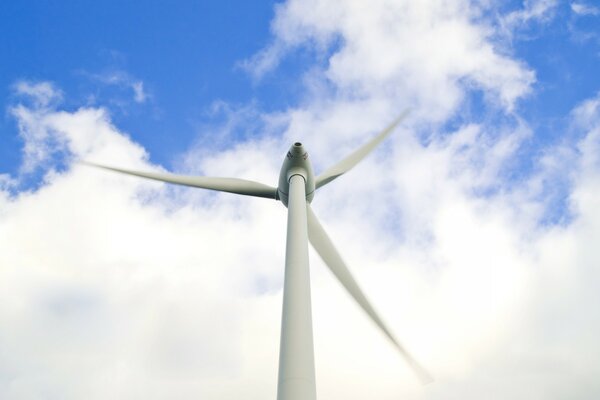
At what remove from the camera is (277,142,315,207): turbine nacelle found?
16938mm

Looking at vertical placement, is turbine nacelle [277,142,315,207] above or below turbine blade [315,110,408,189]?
below

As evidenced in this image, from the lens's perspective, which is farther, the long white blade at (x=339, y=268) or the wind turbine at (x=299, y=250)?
the long white blade at (x=339, y=268)

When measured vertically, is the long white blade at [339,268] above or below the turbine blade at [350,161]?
below

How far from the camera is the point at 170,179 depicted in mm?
19188

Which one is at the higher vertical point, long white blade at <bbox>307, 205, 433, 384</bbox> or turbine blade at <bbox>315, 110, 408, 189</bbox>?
Answer: turbine blade at <bbox>315, 110, 408, 189</bbox>

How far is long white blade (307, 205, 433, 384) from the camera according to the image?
16375 mm

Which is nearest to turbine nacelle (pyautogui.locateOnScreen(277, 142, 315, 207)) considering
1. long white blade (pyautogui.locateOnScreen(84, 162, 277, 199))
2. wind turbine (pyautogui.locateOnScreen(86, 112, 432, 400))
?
wind turbine (pyautogui.locateOnScreen(86, 112, 432, 400))

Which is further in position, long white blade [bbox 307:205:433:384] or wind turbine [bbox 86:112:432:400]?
long white blade [bbox 307:205:433:384]

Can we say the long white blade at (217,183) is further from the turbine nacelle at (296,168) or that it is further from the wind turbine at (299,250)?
the turbine nacelle at (296,168)

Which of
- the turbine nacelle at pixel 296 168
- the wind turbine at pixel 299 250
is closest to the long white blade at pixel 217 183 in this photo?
the wind turbine at pixel 299 250

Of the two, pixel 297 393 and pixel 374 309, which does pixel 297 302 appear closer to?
pixel 297 393

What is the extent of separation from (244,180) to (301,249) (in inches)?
241

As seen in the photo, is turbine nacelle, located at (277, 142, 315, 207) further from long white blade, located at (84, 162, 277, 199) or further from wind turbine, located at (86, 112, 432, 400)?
long white blade, located at (84, 162, 277, 199)

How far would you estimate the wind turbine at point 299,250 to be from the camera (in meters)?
10.9
